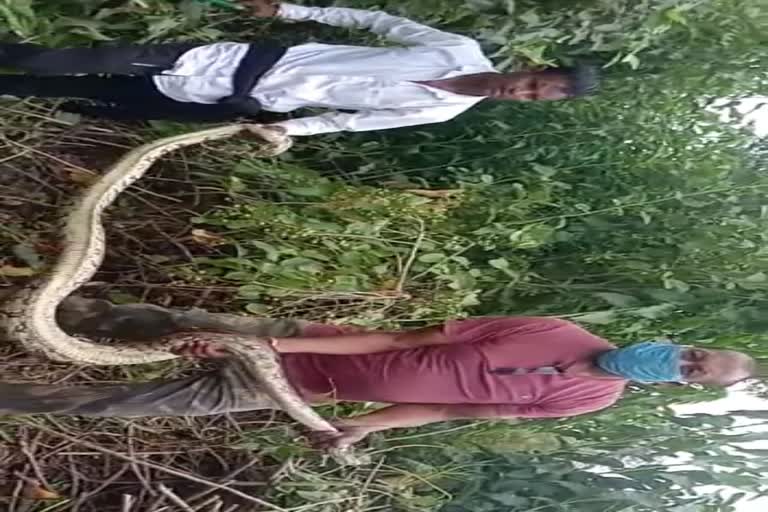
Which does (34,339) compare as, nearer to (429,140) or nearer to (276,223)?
(276,223)

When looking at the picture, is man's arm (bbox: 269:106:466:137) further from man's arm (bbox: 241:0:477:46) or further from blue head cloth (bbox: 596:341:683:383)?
blue head cloth (bbox: 596:341:683:383)

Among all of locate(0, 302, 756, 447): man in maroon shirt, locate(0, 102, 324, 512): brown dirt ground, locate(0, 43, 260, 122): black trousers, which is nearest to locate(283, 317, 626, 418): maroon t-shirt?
locate(0, 302, 756, 447): man in maroon shirt

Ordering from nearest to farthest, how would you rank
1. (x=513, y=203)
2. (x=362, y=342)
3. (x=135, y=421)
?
1. (x=362, y=342)
2. (x=513, y=203)
3. (x=135, y=421)

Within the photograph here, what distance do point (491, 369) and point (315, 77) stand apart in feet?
1.96

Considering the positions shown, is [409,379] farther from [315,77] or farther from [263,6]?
[263,6]

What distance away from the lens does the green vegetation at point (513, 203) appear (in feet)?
6.68

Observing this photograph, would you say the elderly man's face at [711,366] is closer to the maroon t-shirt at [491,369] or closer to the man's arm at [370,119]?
the maroon t-shirt at [491,369]

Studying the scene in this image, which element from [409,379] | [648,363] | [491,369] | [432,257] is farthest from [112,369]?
[648,363]

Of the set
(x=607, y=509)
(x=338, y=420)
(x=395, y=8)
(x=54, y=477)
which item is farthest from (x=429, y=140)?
(x=54, y=477)

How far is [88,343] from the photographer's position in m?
1.63

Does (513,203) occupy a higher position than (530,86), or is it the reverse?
(530,86)

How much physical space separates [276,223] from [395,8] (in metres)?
0.50

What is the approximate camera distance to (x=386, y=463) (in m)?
2.50

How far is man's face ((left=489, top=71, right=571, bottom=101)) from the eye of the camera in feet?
5.67
